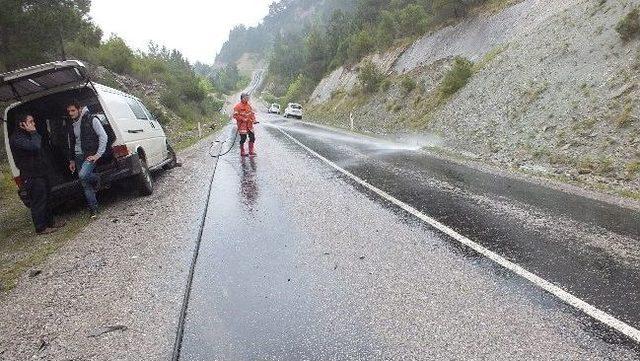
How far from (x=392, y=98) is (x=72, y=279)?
26.4 meters

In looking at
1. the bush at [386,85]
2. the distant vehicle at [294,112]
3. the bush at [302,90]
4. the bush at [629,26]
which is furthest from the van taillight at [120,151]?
the bush at [302,90]

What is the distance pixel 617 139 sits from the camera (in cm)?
983

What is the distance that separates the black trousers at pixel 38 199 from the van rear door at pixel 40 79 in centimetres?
149

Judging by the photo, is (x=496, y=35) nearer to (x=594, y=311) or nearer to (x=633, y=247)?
(x=633, y=247)

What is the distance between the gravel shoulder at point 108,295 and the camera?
366 centimetres

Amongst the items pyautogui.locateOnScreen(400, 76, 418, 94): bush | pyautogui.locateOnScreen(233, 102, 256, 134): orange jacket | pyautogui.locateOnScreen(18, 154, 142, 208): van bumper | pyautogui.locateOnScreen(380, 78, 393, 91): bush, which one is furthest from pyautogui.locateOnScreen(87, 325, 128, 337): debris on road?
pyautogui.locateOnScreen(380, 78, 393, 91): bush

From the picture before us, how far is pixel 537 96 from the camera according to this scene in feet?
47.1

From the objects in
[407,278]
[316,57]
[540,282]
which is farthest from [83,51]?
[316,57]

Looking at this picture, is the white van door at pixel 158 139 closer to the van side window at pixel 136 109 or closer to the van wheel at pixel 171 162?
the van side window at pixel 136 109

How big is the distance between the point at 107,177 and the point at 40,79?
1.84 m

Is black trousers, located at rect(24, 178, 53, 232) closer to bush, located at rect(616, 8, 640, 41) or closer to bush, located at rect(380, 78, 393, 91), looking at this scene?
bush, located at rect(616, 8, 640, 41)

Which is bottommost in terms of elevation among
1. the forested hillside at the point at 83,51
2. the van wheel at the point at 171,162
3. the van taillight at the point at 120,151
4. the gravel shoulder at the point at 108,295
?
the gravel shoulder at the point at 108,295

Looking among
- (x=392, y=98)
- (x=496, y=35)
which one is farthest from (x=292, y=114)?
(x=496, y=35)

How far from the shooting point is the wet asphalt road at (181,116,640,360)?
129 inches
